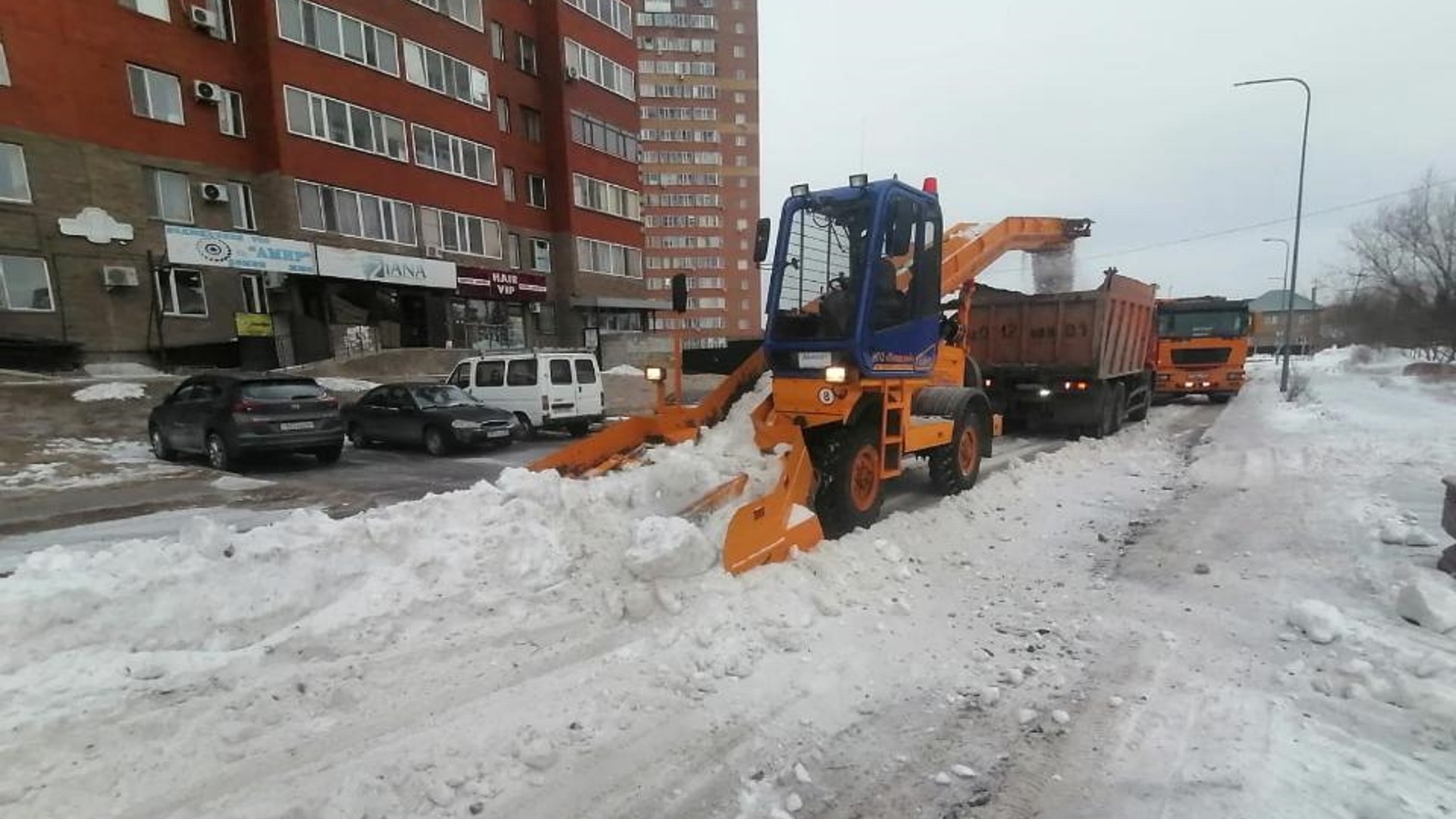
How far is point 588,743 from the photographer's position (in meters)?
3.18

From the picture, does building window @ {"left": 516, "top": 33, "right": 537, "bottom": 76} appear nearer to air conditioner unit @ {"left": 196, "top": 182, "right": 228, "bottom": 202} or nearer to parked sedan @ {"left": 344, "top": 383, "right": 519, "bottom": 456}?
air conditioner unit @ {"left": 196, "top": 182, "right": 228, "bottom": 202}

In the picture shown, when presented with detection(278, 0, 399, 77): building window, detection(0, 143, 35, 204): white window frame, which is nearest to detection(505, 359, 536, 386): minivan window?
detection(0, 143, 35, 204): white window frame

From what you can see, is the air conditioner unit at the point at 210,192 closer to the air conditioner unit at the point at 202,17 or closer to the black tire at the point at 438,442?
the air conditioner unit at the point at 202,17

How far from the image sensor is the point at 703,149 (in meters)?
89.4

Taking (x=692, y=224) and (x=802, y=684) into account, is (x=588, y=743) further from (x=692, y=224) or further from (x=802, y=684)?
(x=692, y=224)

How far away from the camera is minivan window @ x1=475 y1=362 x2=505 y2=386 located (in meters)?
16.0

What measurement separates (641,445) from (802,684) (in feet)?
12.0

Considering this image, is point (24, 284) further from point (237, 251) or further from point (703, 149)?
point (703, 149)

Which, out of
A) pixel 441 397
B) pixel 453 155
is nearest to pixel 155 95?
pixel 453 155

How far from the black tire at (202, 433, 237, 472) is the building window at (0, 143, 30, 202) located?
38.2 ft

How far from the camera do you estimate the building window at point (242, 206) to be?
20862mm

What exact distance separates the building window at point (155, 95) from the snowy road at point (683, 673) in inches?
817

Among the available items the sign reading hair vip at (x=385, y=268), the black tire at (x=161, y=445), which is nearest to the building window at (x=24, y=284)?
the sign reading hair vip at (x=385, y=268)

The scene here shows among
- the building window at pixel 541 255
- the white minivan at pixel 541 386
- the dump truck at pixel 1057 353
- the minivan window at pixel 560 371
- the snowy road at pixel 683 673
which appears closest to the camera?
the snowy road at pixel 683 673
